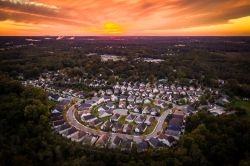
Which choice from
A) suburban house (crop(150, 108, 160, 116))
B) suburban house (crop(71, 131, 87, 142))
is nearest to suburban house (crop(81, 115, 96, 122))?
suburban house (crop(71, 131, 87, 142))

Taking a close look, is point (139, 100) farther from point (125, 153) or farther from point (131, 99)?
point (125, 153)

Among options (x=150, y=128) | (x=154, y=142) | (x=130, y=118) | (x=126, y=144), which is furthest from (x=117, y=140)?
(x=130, y=118)

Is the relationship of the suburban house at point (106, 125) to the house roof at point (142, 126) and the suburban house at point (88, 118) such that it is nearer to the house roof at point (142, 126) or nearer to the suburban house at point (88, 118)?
the suburban house at point (88, 118)

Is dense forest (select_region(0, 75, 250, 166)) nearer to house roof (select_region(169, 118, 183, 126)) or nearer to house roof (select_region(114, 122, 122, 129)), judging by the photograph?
house roof (select_region(169, 118, 183, 126))

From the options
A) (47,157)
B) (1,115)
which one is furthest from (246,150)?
(1,115)

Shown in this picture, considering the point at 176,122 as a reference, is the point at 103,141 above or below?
below

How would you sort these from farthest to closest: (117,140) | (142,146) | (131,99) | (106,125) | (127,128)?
(131,99), (106,125), (127,128), (117,140), (142,146)

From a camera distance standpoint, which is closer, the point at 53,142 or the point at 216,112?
the point at 53,142

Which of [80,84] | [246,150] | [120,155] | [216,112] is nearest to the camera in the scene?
[120,155]

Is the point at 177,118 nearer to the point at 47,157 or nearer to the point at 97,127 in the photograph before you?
the point at 97,127
